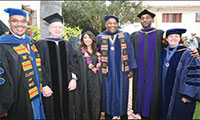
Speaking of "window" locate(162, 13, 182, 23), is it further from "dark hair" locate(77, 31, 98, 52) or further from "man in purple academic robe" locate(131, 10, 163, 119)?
"dark hair" locate(77, 31, 98, 52)

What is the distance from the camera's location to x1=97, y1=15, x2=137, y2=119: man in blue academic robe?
2.88m

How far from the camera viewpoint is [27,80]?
1917mm

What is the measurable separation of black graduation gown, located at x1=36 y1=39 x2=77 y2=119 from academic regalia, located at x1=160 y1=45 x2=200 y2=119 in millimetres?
1798

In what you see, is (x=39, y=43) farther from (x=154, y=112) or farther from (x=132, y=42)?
(x=154, y=112)

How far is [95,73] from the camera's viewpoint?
9.00 ft

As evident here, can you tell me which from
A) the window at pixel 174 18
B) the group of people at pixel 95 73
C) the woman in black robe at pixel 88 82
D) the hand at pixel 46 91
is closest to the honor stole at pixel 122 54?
the group of people at pixel 95 73

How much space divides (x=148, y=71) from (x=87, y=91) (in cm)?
137

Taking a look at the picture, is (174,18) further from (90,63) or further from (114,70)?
(90,63)

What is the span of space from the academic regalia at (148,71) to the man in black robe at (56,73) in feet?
4.82

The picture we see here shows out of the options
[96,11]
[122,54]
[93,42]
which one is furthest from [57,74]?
[96,11]

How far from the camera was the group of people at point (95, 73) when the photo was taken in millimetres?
1867

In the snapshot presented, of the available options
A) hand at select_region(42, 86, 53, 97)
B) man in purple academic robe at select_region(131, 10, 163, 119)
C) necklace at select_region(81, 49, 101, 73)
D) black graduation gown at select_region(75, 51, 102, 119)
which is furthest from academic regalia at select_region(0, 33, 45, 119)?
man in purple academic robe at select_region(131, 10, 163, 119)

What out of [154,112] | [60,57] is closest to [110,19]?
[60,57]

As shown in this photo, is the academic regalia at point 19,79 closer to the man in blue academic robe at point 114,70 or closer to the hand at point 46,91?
the hand at point 46,91
